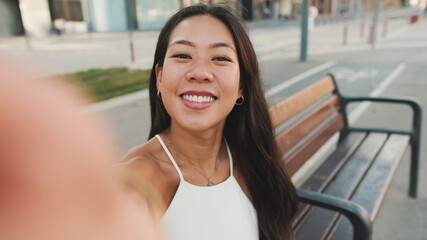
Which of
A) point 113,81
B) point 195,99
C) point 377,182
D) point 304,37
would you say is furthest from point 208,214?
point 304,37

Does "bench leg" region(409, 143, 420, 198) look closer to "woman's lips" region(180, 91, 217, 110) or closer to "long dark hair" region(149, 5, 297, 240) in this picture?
"long dark hair" region(149, 5, 297, 240)

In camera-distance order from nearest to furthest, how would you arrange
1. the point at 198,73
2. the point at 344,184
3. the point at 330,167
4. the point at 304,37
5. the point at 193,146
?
the point at 198,73, the point at 193,146, the point at 344,184, the point at 330,167, the point at 304,37

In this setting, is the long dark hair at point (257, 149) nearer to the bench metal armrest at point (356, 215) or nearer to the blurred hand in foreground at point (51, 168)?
the bench metal armrest at point (356, 215)

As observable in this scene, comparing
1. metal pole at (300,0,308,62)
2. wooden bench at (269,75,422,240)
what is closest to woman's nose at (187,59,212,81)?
wooden bench at (269,75,422,240)

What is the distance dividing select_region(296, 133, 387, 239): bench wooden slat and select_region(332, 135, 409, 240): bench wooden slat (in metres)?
0.04

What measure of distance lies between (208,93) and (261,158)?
1.75 ft

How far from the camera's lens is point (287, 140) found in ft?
8.78

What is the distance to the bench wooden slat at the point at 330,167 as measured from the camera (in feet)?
8.26

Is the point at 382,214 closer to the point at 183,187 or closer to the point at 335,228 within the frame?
the point at 335,228

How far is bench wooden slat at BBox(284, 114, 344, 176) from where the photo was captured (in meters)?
2.59

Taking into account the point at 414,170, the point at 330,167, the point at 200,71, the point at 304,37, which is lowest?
Result: the point at 414,170

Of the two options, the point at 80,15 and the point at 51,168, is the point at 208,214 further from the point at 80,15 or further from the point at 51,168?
the point at 80,15

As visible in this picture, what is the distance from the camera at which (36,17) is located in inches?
928

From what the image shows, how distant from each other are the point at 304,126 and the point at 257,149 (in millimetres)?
1286
